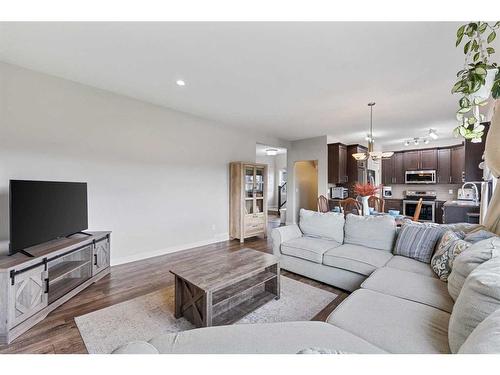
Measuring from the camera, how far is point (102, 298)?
7.77 ft

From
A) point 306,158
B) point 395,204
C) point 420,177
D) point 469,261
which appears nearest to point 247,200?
point 306,158

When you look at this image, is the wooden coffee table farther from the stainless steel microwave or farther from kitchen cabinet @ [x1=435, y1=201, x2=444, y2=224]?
the stainless steel microwave

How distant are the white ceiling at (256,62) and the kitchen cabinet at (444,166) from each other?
2477mm

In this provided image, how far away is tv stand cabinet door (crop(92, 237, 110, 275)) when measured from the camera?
274 centimetres

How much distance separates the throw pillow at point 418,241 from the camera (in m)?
2.25

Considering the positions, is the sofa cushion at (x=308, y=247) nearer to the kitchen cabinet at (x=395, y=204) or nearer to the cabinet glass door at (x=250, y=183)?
the cabinet glass door at (x=250, y=183)

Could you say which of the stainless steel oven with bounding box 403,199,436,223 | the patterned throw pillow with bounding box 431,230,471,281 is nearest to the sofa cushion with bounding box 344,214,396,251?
the patterned throw pillow with bounding box 431,230,471,281

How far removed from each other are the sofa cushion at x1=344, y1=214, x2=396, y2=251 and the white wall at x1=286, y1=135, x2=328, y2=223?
3.07m

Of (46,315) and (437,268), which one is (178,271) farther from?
(437,268)

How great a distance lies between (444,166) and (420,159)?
0.57m

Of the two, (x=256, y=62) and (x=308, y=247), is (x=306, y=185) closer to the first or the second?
(x=308, y=247)

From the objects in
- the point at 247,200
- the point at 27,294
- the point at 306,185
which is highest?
the point at 306,185

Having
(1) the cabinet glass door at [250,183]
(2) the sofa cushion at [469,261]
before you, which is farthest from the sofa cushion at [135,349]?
(1) the cabinet glass door at [250,183]
